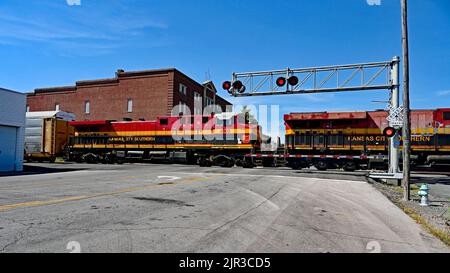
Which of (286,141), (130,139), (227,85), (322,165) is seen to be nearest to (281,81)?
(227,85)

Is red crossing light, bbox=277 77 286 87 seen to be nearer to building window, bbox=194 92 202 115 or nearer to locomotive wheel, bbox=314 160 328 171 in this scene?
locomotive wheel, bbox=314 160 328 171

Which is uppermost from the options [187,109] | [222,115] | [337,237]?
[187,109]

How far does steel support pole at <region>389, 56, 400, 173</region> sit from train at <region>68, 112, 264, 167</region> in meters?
10.2

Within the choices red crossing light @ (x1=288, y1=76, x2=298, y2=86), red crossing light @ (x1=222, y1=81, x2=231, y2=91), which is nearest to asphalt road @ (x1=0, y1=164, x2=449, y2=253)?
red crossing light @ (x1=288, y1=76, x2=298, y2=86)

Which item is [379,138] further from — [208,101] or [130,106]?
[208,101]

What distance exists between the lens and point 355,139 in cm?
2147

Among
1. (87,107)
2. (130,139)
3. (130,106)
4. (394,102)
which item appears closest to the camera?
(394,102)

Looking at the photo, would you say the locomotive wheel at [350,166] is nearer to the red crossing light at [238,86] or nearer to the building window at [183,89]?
the red crossing light at [238,86]

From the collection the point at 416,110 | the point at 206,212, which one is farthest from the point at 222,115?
the point at 206,212

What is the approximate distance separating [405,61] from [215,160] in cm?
1616

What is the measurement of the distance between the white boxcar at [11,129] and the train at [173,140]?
8514 mm

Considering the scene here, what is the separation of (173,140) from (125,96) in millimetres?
21029
